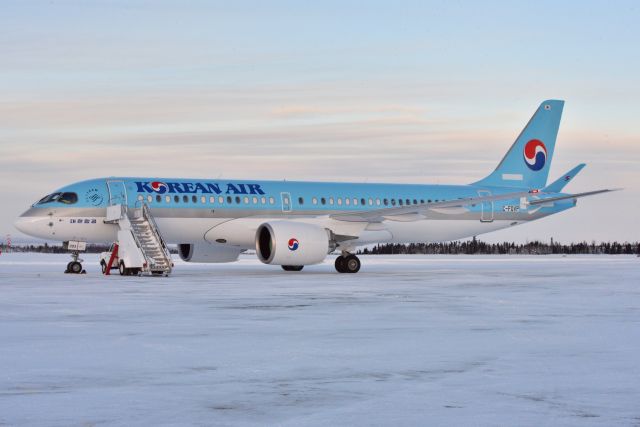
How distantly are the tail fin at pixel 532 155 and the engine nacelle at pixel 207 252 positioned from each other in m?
12.9

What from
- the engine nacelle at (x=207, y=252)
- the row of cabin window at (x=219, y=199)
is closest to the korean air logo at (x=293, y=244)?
the row of cabin window at (x=219, y=199)

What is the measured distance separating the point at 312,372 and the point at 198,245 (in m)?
26.7

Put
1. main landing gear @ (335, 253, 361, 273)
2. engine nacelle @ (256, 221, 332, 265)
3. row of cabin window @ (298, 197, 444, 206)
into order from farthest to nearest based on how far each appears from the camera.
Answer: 1. row of cabin window @ (298, 197, 444, 206)
2. main landing gear @ (335, 253, 361, 273)
3. engine nacelle @ (256, 221, 332, 265)

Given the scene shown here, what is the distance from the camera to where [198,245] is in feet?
117

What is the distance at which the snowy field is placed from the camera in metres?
7.35

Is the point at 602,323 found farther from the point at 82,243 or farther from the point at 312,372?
the point at 82,243

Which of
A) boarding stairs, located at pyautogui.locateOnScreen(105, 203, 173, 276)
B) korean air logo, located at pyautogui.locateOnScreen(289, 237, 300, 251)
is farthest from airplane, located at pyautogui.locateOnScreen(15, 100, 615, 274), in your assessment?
boarding stairs, located at pyautogui.locateOnScreen(105, 203, 173, 276)

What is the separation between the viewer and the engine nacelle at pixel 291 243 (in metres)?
31.8

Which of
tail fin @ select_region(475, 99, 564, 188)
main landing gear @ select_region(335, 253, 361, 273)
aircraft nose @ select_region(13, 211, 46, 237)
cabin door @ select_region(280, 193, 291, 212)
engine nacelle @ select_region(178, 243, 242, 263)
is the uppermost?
tail fin @ select_region(475, 99, 564, 188)

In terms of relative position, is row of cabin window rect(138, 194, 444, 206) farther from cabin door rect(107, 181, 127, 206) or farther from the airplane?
cabin door rect(107, 181, 127, 206)

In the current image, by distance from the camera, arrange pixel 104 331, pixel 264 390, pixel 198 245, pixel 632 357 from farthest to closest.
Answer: pixel 198 245 < pixel 104 331 < pixel 632 357 < pixel 264 390

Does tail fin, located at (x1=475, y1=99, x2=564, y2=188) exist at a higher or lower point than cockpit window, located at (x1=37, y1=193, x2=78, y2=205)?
higher

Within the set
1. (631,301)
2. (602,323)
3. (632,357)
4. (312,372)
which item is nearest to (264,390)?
(312,372)

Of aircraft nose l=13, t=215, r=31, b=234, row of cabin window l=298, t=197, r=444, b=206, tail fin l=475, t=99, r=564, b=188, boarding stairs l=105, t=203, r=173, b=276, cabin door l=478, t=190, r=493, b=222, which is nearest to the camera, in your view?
boarding stairs l=105, t=203, r=173, b=276
